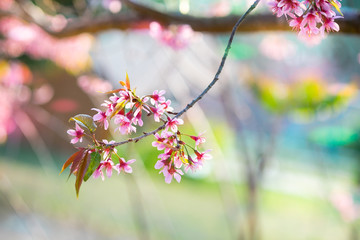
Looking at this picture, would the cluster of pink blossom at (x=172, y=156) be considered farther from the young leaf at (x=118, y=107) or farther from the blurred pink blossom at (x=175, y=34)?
the blurred pink blossom at (x=175, y=34)

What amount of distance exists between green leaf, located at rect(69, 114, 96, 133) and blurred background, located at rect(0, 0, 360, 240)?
0.39 meters

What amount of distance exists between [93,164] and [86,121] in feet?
0.23

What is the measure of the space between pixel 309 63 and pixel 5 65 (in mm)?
2804

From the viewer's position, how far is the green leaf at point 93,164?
0.49 metres

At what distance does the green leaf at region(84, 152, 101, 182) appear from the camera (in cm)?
49

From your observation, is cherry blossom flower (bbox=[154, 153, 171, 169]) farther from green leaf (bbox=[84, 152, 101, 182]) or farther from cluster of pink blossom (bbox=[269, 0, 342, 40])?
cluster of pink blossom (bbox=[269, 0, 342, 40])

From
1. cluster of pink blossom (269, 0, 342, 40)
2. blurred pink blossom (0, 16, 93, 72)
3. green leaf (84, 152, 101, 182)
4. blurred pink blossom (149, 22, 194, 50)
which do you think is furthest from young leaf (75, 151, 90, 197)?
blurred pink blossom (0, 16, 93, 72)

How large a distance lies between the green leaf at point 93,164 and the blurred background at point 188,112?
1.37 feet

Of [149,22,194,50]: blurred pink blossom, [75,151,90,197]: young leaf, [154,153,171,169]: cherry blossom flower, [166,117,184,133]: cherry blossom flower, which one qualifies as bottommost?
[75,151,90,197]: young leaf

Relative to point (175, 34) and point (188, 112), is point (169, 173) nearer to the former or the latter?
point (175, 34)

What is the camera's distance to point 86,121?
0.54 metres

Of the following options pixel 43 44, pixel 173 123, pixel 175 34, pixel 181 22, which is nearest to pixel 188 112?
pixel 175 34

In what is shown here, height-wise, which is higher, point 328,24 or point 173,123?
point 328,24

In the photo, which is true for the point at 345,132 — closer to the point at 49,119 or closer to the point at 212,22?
the point at 212,22
